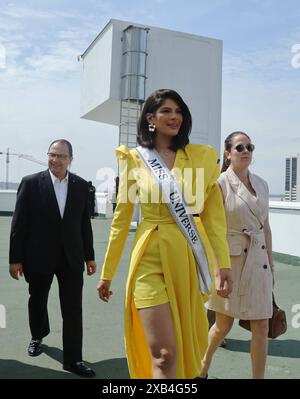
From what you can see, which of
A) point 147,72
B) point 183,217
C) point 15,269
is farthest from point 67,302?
point 147,72

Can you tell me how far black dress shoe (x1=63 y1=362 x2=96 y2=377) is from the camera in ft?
12.2

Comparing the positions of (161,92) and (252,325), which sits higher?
(161,92)

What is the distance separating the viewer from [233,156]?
11.8 feet

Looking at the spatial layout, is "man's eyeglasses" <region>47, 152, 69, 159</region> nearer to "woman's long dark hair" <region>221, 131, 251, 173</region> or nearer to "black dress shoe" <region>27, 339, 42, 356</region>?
"woman's long dark hair" <region>221, 131, 251, 173</region>

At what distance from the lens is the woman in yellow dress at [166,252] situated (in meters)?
2.52

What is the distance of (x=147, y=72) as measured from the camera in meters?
17.6

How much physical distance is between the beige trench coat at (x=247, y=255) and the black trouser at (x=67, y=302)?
1.22m

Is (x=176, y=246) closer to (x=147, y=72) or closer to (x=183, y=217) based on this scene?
(x=183, y=217)

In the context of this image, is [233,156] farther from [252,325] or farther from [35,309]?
[35,309]

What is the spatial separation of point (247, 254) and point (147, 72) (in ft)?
49.4

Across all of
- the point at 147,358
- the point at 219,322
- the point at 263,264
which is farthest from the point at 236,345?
the point at 147,358

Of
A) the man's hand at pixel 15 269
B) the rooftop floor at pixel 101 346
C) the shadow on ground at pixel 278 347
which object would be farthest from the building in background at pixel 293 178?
the man's hand at pixel 15 269
